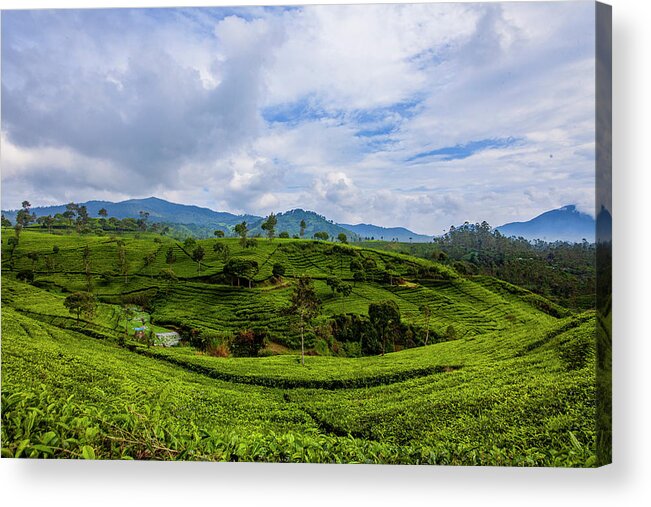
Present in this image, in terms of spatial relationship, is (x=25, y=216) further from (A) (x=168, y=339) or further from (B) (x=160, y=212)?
(A) (x=168, y=339)

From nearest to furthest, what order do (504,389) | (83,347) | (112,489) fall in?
(504,389) → (112,489) → (83,347)

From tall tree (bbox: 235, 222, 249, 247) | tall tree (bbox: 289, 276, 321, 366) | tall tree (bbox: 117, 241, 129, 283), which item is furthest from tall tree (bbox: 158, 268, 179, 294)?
tall tree (bbox: 289, 276, 321, 366)

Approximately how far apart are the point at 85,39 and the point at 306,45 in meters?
2.35

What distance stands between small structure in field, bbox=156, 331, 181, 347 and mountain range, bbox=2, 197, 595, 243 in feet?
3.75

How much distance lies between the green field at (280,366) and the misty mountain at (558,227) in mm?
576

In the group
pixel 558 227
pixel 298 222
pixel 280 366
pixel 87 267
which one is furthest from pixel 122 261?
pixel 558 227

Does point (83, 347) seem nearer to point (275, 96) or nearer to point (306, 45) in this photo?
point (275, 96)

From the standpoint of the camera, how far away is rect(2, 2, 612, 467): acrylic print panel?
5.29 meters

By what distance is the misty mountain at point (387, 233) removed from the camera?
598cm

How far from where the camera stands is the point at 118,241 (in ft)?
20.8

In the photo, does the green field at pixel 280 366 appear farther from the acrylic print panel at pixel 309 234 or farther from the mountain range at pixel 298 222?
the mountain range at pixel 298 222

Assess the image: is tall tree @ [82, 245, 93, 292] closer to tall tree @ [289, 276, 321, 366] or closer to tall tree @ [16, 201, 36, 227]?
tall tree @ [16, 201, 36, 227]

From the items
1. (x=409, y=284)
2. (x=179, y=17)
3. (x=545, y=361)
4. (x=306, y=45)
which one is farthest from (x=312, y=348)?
(x=179, y=17)

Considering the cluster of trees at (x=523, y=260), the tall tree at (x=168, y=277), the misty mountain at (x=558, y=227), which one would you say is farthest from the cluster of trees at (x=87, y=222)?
the misty mountain at (x=558, y=227)
